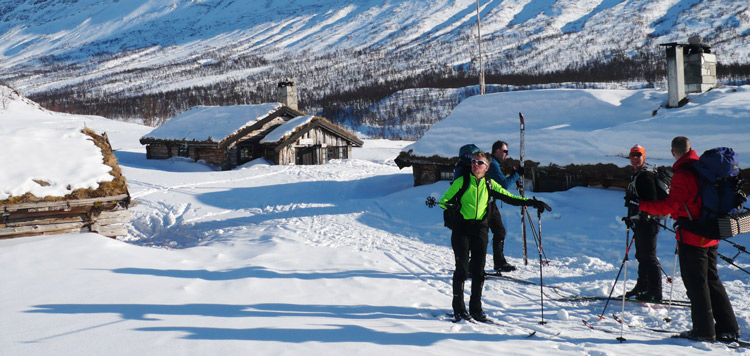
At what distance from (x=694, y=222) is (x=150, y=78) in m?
147

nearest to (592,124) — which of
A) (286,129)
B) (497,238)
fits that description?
(497,238)

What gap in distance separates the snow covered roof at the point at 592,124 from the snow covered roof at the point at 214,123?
535 inches

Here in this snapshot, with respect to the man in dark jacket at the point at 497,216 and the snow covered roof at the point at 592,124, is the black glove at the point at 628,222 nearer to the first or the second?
the man in dark jacket at the point at 497,216

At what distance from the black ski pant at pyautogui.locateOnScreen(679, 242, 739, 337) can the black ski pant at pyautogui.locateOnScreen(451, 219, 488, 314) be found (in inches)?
67.4

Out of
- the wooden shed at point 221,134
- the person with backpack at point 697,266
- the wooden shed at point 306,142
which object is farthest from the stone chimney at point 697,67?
the wooden shed at point 221,134

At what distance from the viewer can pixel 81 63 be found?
171375 mm

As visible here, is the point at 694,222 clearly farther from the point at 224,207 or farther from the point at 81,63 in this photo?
the point at 81,63

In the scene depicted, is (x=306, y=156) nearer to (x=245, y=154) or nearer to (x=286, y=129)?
(x=286, y=129)

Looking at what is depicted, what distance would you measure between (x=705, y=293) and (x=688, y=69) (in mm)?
9518

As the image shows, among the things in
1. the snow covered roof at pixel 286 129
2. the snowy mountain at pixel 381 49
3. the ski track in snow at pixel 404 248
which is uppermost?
the snowy mountain at pixel 381 49

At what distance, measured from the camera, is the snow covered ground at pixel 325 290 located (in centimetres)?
461

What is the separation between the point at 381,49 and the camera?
150125 millimetres

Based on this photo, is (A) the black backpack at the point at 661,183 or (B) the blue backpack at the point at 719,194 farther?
(A) the black backpack at the point at 661,183

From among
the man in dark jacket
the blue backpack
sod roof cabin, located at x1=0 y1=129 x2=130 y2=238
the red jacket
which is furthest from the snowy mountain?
the blue backpack
